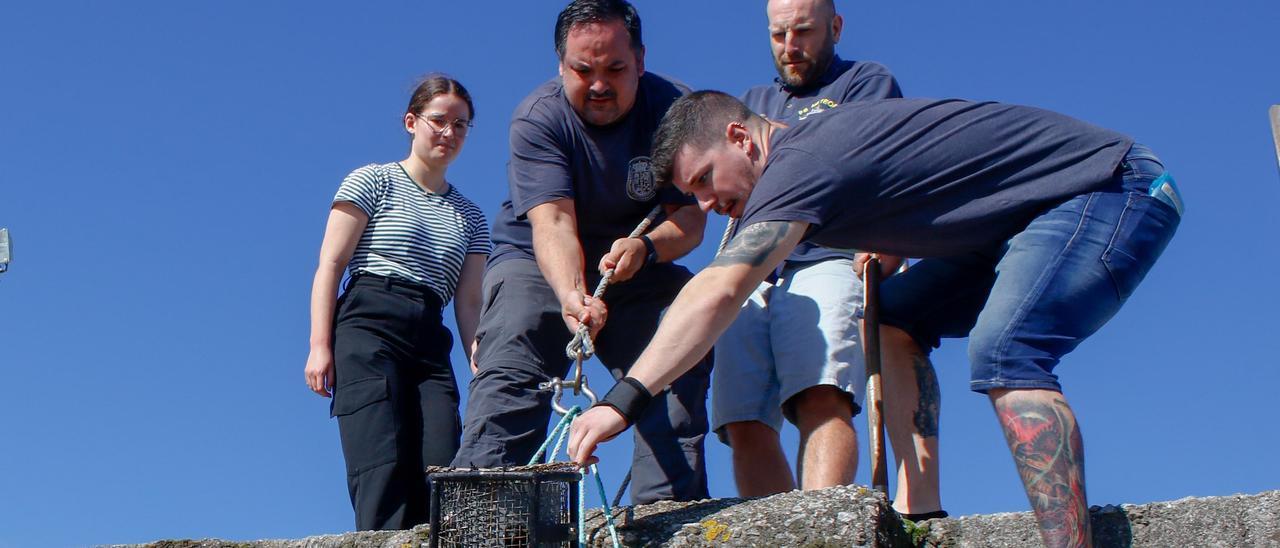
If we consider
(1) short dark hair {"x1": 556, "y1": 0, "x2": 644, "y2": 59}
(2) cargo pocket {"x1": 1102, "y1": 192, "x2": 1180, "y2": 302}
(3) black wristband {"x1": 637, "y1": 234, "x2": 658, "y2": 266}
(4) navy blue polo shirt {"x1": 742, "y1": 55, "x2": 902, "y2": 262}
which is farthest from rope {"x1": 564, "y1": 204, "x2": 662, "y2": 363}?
(2) cargo pocket {"x1": 1102, "y1": 192, "x2": 1180, "y2": 302}

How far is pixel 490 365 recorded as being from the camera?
4805 mm

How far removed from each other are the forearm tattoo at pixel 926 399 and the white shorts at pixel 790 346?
7.0 inches

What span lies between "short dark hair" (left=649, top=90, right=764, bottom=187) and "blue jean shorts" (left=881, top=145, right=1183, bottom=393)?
87 cm

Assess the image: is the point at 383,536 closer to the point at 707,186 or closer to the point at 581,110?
the point at 707,186

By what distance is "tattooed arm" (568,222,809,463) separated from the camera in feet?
11.7

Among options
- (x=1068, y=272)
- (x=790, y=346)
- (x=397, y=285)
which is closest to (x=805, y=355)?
(x=790, y=346)

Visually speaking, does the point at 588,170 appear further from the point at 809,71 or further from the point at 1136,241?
the point at 1136,241

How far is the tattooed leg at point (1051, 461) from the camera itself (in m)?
3.47

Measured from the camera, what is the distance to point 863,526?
352 centimetres

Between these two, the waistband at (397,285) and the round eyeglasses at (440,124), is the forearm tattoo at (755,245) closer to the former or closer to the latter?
the waistband at (397,285)

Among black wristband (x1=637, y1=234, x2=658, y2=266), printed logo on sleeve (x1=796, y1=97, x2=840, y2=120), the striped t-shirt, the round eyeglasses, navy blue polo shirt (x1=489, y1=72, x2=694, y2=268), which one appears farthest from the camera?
the round eyeglasses

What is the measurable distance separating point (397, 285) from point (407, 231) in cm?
24

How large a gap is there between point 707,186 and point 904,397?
1.00 meters

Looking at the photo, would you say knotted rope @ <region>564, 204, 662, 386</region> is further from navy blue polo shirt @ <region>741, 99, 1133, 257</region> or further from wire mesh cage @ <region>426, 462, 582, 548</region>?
navy blue polo shirt @ <region>741, 99, 1133, 257</region>
